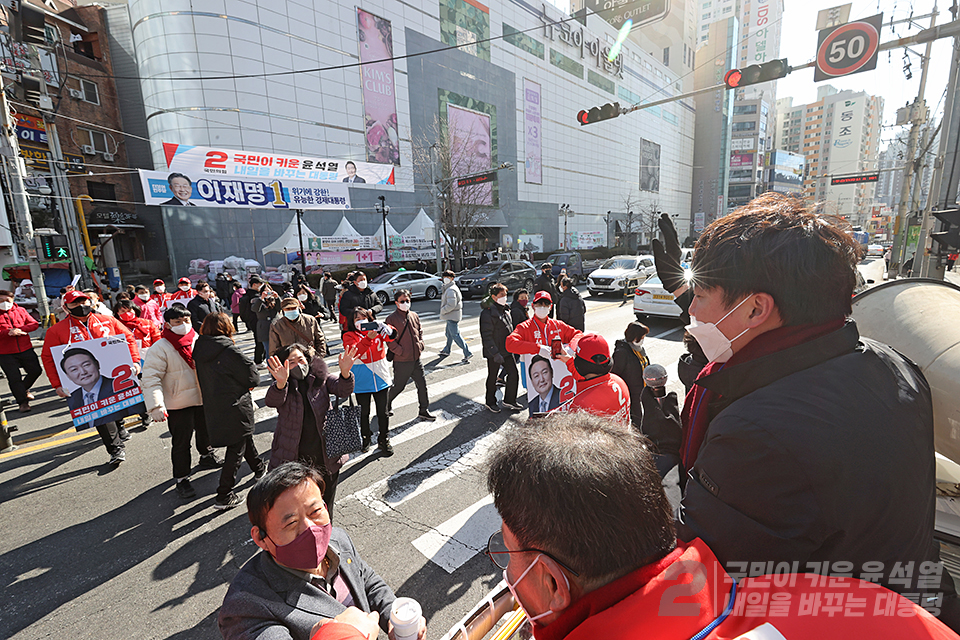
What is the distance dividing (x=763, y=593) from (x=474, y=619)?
1.15 m

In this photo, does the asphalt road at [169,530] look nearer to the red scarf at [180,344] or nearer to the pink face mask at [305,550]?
the pink face mask at [305,550]

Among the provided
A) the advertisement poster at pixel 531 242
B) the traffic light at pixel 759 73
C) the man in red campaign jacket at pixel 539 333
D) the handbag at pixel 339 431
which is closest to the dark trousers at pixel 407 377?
the man in red campaign jacket at pixel 539 333

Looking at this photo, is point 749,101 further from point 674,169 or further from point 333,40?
point 333,40

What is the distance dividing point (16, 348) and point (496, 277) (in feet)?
51.3

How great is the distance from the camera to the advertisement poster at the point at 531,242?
1585 inches

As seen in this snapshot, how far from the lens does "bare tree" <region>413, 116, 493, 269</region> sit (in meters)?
26.6

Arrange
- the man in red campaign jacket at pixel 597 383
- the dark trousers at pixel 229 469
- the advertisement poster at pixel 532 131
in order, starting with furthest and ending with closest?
the advertisement poster at pixel 532 131 < the dark trousers at pixel 229 469 < the man in red campaign jacket at pixel 597 383

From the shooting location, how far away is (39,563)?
11.5ft

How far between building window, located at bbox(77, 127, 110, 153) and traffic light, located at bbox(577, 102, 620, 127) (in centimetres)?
3287

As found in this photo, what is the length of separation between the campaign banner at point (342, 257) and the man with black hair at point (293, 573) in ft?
77.4

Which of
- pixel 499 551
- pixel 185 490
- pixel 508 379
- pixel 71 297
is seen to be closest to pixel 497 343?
→ pixel 508 379

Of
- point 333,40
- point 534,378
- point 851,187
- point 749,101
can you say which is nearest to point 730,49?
point 749,101

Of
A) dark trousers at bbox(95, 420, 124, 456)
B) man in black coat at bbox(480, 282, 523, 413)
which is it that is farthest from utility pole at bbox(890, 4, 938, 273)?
dark trousers at bbox(95, 420, 124, 456)

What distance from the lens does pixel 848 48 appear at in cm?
808
